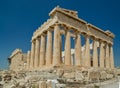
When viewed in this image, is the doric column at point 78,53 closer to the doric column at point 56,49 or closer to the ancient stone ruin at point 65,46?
the ancient stone ruin at point 65,46

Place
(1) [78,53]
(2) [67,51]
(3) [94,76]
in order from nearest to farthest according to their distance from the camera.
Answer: (3) [94,76] → (2) [67,51] → (1) [78,53]

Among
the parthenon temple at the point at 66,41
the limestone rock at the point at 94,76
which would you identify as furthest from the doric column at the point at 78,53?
the limestone rock at the point at 94,76

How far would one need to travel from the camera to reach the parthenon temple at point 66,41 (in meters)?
31.8

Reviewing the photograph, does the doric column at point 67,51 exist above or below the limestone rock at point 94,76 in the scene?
above

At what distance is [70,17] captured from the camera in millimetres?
34312

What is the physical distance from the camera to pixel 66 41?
33.2 m

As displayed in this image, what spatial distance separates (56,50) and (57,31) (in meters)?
2.97

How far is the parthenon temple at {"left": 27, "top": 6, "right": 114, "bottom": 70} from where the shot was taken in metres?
31.8

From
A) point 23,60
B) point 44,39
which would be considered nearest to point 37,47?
point 44,39

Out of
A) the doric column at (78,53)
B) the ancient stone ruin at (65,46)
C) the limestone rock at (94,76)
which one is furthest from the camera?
the doric column at (78,53)

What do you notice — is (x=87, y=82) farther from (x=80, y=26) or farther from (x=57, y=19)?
(x=80, y=26)

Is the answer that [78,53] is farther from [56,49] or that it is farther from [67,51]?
[56,49]

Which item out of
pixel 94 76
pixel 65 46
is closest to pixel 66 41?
pixel 65 46

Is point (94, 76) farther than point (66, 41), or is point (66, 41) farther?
point (66, 41)
